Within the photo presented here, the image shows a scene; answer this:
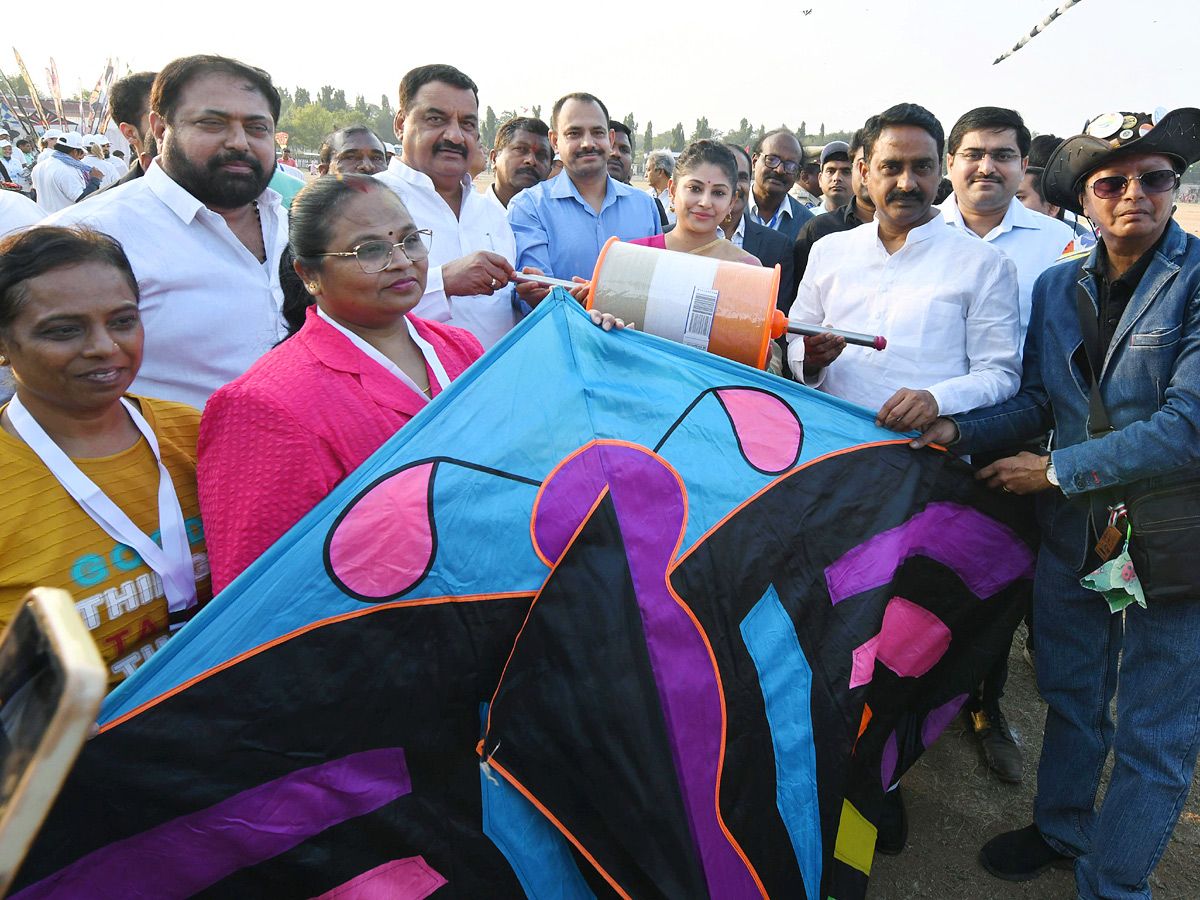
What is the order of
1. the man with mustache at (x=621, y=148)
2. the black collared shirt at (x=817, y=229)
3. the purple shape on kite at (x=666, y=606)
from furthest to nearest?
the man with mustache at (x=621, y=148) < the black collared shirt at (x=817, y=229) < the purple shape on kite at (x=666, y=606)

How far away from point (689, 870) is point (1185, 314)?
2101mm

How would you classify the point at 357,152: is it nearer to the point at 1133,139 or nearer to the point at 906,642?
the point at 1133,139

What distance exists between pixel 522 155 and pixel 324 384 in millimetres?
4880

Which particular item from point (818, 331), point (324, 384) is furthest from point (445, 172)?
point (818, 331)

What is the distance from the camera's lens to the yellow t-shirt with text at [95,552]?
1707 millimetres

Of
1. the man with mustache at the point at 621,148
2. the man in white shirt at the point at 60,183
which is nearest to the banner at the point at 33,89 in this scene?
the man in white shirt at the point at 60,183

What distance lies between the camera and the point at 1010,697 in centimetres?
394

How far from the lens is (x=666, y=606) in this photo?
1.96 metres

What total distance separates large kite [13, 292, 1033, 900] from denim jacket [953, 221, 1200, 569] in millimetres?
683

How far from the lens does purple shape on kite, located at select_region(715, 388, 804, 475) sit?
2.28 m

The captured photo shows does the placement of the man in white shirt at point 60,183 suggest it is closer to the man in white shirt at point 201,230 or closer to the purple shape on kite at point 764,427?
the man in white shirt at point 201,230

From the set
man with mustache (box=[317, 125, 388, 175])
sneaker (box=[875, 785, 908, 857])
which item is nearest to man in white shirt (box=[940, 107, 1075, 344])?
sneaker (box=[875, 785, 908, 857])

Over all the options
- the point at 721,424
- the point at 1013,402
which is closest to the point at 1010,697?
the point at 1013,402

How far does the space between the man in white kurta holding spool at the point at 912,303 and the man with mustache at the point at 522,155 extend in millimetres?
3828
